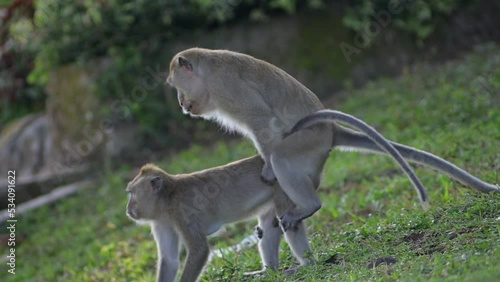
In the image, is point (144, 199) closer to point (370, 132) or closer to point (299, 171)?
point (299, 171)

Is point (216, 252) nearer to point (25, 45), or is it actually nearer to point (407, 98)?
point (407, 98)

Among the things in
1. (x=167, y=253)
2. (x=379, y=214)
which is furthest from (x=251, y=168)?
(x=379, y=214)

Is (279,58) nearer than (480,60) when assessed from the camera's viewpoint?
No

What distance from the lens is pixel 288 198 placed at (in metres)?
5.85

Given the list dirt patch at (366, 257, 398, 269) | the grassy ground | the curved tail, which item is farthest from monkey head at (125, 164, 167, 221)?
dirt patch at (366, 257, 398, 269)

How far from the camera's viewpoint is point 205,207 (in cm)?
596

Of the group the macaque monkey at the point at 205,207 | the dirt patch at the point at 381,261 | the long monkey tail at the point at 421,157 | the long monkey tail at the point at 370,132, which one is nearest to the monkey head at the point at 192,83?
the macaque monkey at the point at 205,207

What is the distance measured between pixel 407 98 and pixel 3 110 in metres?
9.18

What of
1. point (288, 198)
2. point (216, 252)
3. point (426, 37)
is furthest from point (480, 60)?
point (288, 198)

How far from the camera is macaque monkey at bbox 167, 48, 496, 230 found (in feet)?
19.0

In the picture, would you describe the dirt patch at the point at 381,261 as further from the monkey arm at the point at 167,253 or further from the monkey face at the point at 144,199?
the monkey face at the point at 144,199

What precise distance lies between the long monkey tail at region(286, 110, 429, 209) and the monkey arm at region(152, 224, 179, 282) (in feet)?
3.81

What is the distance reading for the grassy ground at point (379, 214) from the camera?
5281mm

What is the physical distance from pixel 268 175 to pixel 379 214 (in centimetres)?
152
